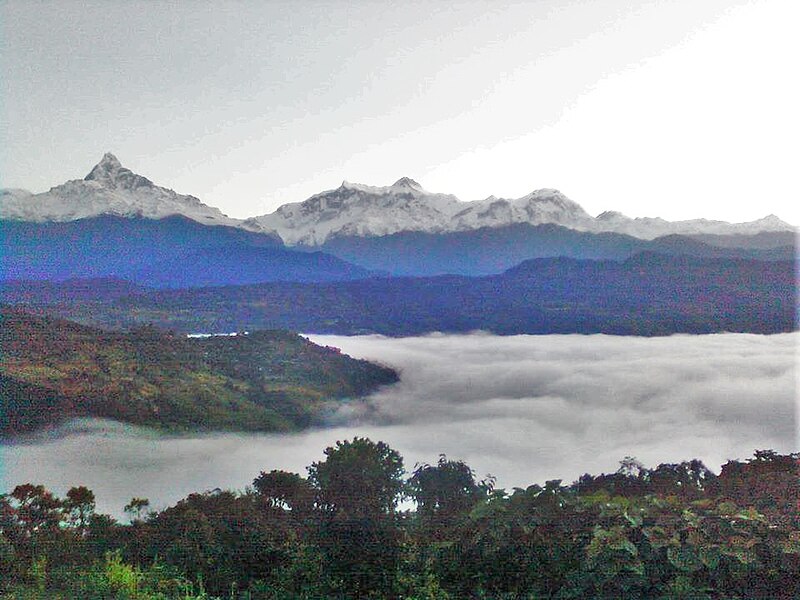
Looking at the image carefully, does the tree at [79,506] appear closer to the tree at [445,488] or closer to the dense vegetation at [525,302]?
the dense vegetation at [525,302]

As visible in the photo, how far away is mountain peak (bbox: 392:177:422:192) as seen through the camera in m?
4.82

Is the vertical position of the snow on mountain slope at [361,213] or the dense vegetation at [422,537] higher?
the snow on mountain slope at [361,213]

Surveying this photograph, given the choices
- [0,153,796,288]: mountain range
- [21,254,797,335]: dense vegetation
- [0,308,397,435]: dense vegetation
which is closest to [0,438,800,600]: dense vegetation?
[0,308,397,435]: dense vegetation

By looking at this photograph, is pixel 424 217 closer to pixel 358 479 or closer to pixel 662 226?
pixel 662 226

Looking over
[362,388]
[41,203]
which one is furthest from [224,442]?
[41,203]

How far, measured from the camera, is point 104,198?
15.5 ft

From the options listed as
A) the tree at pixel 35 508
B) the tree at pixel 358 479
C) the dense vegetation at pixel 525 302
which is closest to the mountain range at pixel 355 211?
the dense vegetation at pixel 525 302

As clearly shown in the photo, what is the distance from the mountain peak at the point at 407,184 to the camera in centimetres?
482

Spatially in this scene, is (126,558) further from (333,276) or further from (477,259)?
(477,259)

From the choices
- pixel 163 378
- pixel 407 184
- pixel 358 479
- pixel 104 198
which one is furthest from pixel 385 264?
pixel 104 198

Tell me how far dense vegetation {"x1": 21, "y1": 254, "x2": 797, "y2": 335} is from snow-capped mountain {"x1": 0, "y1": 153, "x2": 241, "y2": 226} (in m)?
0.71

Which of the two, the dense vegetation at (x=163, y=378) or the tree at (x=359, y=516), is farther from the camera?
the dense vegetation at (x=163, y=378)

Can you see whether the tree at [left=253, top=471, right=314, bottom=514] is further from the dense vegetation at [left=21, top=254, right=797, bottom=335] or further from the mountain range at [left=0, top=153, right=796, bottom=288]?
the mountain range at [left=0, top=153, right=796, bottom=288]

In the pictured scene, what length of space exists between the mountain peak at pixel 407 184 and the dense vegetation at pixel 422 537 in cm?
202
